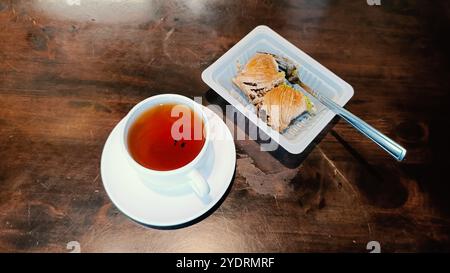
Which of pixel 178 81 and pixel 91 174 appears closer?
pixel 91 174

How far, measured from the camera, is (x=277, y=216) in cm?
91

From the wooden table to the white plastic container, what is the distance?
59mm

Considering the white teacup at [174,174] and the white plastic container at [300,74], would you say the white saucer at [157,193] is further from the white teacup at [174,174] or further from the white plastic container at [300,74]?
the white plastic container at [300,74]

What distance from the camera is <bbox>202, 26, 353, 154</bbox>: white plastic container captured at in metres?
0.93

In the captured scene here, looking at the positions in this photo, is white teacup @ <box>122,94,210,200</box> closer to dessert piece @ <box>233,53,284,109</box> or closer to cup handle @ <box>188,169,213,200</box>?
cup handle @ <box>188,169,213,200</box>

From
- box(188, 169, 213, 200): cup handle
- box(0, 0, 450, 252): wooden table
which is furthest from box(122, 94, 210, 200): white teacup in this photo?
box(0, 0, 450, 252): wooden table

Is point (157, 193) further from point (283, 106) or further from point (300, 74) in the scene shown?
point (300, 74)

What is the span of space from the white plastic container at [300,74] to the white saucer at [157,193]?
0.41 feet

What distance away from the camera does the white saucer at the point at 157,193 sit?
84 centimetres

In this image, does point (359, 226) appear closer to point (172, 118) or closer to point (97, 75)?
point (172, 118)
